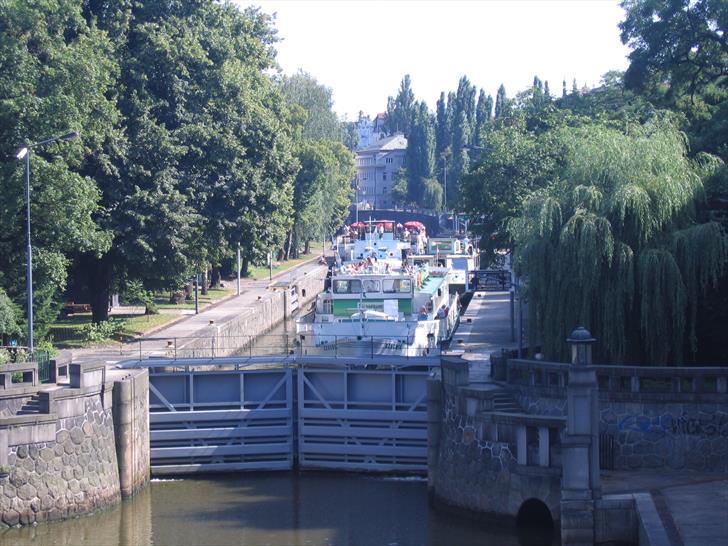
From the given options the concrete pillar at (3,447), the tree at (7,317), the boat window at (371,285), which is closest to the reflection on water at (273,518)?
the concrete pillar at (3,447)

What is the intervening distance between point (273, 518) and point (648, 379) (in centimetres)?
975

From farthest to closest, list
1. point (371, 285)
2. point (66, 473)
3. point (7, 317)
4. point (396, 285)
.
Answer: point (396, 285) → point (371, 285) → point (7, 317) → point (66, 473)

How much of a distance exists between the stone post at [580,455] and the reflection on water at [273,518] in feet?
7.39

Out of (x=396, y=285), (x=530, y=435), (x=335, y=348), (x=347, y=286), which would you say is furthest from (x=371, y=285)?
(x=530, y=435)

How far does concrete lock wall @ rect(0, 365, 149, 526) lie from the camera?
27.0m

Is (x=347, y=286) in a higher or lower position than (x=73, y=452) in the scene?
higher

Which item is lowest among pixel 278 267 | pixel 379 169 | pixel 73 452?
pixel 73 452

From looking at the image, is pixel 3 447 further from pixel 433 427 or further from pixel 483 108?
pixel 483 108

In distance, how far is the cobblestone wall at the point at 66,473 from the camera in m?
27.0

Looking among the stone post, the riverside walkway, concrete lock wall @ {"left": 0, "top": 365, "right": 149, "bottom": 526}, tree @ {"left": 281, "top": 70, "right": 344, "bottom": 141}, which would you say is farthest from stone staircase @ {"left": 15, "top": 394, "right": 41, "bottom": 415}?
tree @ {"left": 281, "top": 70, "right": 344, "bottom": 141}

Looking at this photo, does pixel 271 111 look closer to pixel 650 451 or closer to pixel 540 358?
pixel 540 358

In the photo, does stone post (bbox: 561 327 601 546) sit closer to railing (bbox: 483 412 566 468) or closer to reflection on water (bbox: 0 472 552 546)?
railing (bbox: 483 412 566 468)

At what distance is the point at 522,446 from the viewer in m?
26.6

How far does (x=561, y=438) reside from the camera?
25.3 m
